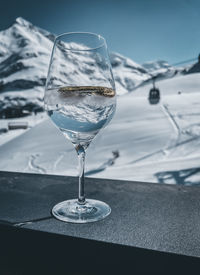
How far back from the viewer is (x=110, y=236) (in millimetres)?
432

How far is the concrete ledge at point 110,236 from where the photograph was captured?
37 centimetres

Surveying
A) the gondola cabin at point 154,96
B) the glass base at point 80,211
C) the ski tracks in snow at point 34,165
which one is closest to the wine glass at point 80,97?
the glass base at point 80,211

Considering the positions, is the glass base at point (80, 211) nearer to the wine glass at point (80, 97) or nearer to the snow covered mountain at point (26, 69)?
the wine glass at point (80, 97)

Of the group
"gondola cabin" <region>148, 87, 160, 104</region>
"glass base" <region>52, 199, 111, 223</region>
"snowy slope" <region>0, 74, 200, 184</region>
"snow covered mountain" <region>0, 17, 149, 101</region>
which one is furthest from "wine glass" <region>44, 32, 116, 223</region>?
"snow covered mountain" <region>0, 17, 149, 101</region>

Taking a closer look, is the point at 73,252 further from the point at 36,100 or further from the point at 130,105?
the point at 36,100

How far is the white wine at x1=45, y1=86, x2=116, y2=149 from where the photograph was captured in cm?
55

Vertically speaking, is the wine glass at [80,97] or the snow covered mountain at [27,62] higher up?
the snow covered mountain at [27,62]

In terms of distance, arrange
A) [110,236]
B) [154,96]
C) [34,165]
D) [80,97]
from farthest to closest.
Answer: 1. [154,96]
2. [34,165]
3. [80,97]
4. [110,236]

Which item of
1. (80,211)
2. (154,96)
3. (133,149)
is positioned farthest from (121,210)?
(154,96)

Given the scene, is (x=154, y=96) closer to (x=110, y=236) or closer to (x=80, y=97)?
(x=80, y=97)

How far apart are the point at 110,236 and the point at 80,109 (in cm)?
26

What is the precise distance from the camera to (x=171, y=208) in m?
0.58

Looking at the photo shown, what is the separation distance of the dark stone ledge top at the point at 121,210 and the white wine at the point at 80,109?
Answer: 173 mm

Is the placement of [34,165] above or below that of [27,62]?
below
